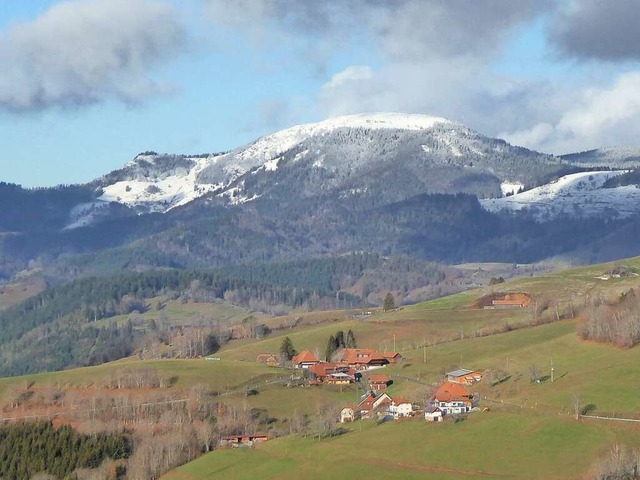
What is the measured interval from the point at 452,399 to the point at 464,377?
63.6 ft

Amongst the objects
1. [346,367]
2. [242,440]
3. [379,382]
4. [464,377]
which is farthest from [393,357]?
[242,440]

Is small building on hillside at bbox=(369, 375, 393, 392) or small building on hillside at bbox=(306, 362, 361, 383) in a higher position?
small building on hillside at bbox=(306, 362, 361, 383)

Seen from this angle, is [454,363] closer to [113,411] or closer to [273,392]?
[273,392]

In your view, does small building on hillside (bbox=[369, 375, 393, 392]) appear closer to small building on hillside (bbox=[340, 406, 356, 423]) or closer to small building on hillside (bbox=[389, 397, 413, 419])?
small building on hillside (bbox=[340, 406, 356, 423])

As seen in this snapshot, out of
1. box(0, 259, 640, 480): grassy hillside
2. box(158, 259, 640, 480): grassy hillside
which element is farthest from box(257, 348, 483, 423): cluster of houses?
box(158, 259, 640, 480): grassy hillside

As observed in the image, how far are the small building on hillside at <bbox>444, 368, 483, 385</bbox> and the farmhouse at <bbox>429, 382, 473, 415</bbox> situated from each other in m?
8.94

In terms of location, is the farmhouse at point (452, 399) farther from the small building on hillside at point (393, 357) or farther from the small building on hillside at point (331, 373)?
the small building on hillside at point (393, 357)

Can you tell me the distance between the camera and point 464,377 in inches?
6481

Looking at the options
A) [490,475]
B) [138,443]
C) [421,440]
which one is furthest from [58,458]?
[490,475]

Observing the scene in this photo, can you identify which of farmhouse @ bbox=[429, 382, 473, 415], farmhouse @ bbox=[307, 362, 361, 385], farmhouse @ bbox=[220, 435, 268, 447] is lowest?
farmhouse @ bbox=[220, 435, 268, 447]

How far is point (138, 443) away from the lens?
15400cm

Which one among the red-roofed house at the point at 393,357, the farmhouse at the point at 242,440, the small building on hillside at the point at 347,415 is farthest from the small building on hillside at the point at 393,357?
the farmhouse at the point at 242,440

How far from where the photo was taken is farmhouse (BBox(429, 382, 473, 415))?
143m

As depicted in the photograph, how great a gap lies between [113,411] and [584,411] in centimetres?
6392
